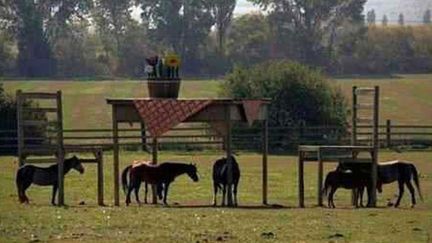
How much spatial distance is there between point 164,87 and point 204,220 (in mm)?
4292

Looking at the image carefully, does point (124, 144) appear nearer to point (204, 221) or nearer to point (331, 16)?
point (204, 221)

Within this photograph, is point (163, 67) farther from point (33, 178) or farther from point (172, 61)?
point (33, 178)

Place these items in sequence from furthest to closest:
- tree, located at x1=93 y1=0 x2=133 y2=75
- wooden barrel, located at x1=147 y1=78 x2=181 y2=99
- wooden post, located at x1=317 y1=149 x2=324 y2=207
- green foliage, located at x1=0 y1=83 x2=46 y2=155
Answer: tree, located at x1=93 y1=0 x2=133 y2=75 < green foliage, located at x1=0 y1=83 x2=46 y2=155 < wooden post, located at x1=317 y1=149 x2=324 y2=207 < wooden barrel, located at x1=147 y1=78 x2=181 y2=99

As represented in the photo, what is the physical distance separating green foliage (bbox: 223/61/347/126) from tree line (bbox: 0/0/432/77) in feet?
139

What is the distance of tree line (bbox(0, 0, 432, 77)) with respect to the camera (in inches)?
3863

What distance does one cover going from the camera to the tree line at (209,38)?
98125mm

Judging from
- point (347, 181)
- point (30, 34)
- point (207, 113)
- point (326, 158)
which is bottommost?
point (347, 181)

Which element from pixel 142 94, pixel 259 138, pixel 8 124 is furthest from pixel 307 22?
pixel 8 124

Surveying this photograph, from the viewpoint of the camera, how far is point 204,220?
16.1 meters

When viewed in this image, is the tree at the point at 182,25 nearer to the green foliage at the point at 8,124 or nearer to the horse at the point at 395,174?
the green foliage at the point at 8,124

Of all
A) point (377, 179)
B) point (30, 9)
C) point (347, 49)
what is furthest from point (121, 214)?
point (347, 49)

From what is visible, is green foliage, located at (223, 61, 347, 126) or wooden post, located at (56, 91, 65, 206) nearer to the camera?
wooden post, located at (56, 91, 65, 206)

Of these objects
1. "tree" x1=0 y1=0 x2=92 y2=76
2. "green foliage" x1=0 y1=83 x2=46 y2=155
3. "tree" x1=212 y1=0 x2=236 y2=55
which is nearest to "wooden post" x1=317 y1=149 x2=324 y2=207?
"green foliage" x1=0 y1=83 x2=46 y2=155

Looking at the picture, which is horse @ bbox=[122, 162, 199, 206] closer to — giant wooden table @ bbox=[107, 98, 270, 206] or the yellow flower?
giant wooden table @ bbox=[107, 98, 270, 206]
